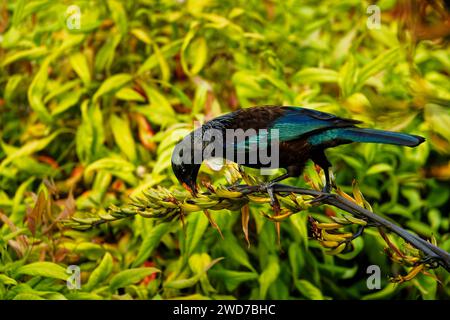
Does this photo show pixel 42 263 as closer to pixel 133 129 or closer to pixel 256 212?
pixel 256 212

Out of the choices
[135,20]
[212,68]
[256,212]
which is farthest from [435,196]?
[135,20]

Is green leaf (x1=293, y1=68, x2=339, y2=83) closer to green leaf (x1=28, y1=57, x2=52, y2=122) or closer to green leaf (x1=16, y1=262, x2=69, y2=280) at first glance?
green leaf (x1=28, y1=57, x2=52, y2=122)

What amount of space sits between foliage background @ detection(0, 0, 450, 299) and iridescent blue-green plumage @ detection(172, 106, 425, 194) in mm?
625

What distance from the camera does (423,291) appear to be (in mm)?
1963

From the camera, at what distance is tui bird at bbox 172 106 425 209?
1.15 m

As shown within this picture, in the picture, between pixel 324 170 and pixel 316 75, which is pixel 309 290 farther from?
pixel 324 170

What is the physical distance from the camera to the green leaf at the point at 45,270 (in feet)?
5.83

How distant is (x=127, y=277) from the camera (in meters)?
1.87

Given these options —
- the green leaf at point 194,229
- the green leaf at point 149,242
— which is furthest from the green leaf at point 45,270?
the green leaf at point 194,229

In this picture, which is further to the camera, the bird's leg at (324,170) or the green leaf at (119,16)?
the green leaf at (119,16)

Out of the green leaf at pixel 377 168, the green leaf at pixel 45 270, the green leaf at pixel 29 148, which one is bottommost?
the green leaf at pixel 45 270

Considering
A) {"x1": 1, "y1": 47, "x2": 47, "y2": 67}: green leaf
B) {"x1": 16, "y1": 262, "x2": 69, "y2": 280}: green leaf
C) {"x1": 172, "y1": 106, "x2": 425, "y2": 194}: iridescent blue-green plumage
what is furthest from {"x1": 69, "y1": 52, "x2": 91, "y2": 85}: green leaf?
{"x1": 172, "y1": 106, "x2": 425, "y2": 194}: iridescent blue-green plumage

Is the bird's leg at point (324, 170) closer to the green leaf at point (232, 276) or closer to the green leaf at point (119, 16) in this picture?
the green leaf at point (232, 276)
